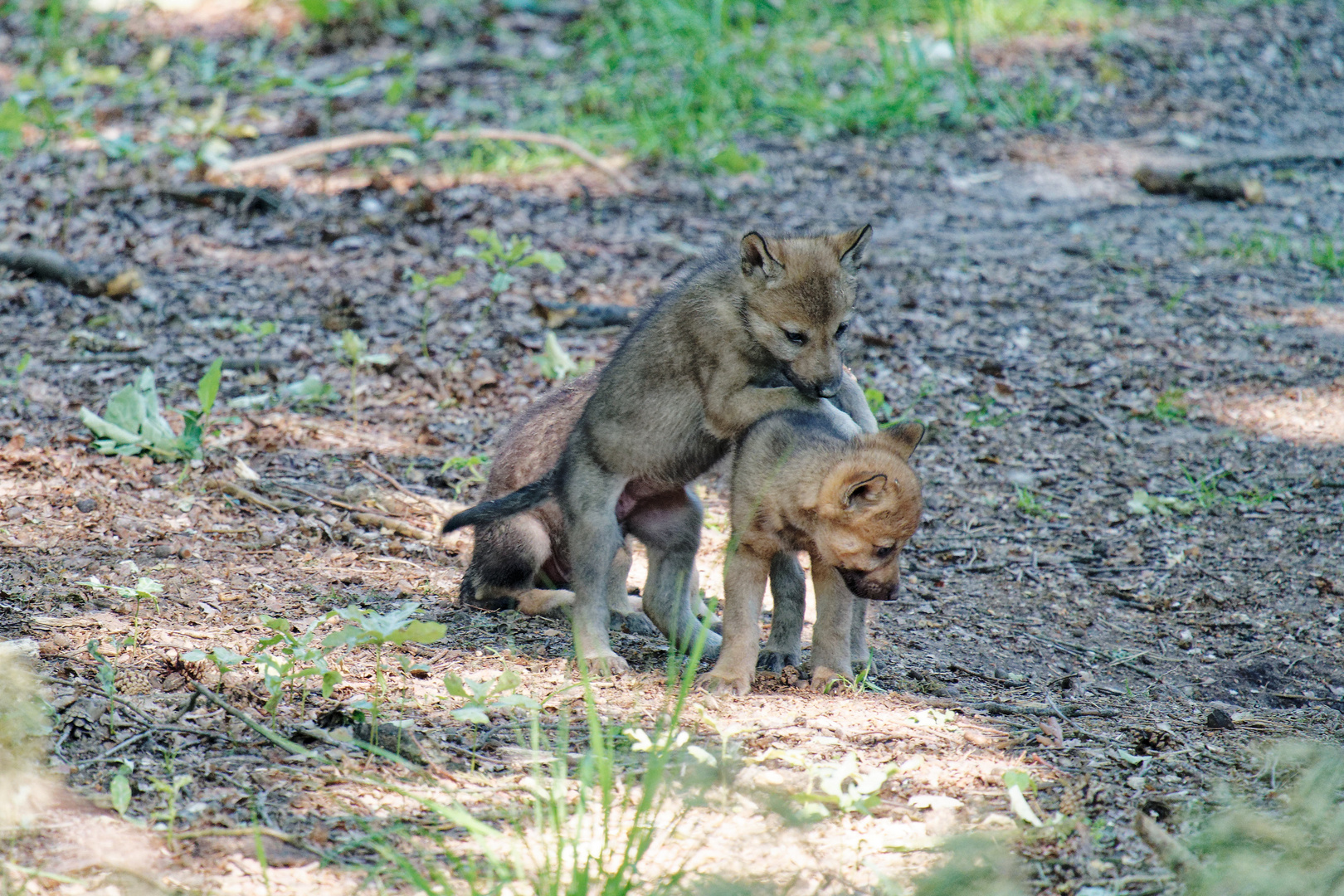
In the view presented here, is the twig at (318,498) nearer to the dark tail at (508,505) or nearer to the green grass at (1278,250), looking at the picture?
the dark tail at (508,505)

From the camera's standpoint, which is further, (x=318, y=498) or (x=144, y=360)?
(x=144, y=360)

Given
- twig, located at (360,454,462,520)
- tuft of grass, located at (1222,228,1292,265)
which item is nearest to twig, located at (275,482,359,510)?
twig, located at (360,454,462,520)

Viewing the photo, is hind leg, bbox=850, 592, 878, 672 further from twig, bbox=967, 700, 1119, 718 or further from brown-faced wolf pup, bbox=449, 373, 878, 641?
twig, bbox=967, 700, 1119, 718

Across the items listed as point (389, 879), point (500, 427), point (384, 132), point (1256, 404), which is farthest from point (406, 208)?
point (389, 879)

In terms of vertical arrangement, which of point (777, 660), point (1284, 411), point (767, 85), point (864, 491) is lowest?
point (777, 660)

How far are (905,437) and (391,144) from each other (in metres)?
6.58

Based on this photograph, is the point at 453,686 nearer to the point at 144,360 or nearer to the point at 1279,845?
the point at 1279,845

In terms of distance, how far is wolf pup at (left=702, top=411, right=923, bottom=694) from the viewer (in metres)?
4.04

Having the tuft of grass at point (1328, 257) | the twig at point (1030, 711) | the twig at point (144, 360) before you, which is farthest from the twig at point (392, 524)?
the tuft of grass at point (1328, 257)

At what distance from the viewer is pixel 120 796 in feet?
9.13

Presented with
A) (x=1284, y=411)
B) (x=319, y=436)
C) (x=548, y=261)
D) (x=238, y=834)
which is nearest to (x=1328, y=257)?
(x=1284, y=411)

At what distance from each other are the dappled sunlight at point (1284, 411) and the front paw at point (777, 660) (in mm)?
3310

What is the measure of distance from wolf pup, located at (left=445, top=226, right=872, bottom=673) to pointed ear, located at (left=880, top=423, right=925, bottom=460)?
27 cm

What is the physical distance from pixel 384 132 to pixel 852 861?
8.10m
